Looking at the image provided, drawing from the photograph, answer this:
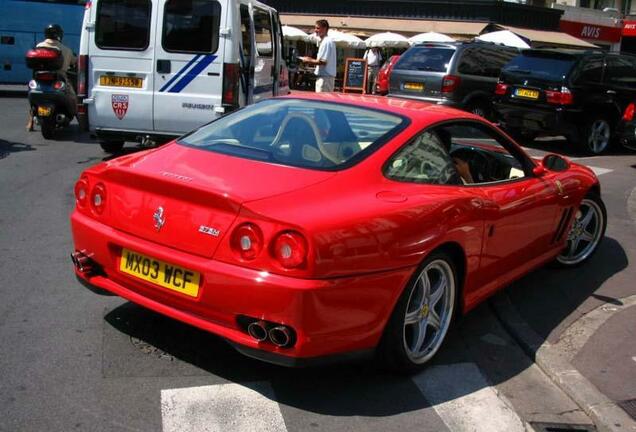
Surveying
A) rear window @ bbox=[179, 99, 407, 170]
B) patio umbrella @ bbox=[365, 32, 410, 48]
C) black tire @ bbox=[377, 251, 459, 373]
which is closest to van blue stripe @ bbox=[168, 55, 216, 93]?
rear window @ bbox=[179, 99, 407, 170]

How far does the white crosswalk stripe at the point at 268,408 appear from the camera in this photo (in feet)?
10.5

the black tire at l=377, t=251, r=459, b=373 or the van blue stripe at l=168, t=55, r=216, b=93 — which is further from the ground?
the van blue stripe at l=168, t=55, r=216, b=93

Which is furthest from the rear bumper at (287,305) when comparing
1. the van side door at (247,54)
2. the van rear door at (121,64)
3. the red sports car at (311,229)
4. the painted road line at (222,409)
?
the van side door at (247,54)

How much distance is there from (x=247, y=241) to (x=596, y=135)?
10.9m

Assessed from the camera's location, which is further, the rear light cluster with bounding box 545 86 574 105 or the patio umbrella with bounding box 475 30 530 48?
the patio umbrella with bounding box 475 30 530 48

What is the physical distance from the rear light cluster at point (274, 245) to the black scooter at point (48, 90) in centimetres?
904

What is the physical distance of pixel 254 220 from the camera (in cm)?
320

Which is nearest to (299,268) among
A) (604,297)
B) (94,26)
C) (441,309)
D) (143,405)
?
(143,405)

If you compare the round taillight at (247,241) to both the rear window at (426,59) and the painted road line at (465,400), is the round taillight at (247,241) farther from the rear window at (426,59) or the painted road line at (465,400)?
the rear window at (426,59)

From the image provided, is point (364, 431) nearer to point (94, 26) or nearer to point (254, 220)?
point (254, 220)

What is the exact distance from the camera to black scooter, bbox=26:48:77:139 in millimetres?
11172

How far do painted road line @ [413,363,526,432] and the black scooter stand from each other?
914cm

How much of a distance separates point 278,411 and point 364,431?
0.42m

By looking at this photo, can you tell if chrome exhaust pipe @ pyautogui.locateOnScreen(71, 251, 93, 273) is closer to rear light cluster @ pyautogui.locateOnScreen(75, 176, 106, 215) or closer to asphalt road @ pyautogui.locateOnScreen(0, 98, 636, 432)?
rear light cluster @ pyautogui.locateOnScreen(75, 176, 106, 215)
